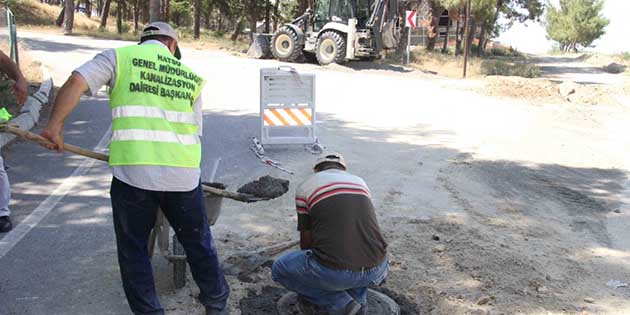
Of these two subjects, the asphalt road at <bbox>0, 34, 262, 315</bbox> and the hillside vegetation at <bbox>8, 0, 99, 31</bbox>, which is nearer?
the asphalt road at <bbox>0, 34, 262, 315</bbox>

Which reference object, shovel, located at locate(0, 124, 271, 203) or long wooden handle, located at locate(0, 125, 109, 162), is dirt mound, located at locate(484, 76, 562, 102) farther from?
long wooden handle, located at locate(0, 125, 109, 162)

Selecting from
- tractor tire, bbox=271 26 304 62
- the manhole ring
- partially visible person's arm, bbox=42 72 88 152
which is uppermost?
tractor tire, bbox=271 26 304 62

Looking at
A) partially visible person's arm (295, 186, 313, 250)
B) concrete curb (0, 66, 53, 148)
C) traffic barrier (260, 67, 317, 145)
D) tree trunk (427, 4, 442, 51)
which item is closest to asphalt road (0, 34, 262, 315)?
concrete curb (0, 66, 53, 148)

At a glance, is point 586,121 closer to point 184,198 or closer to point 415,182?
point 415,182

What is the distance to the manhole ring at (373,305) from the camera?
4020 mm

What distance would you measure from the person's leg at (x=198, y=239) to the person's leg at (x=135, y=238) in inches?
4.9

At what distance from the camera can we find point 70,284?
418 centimetres

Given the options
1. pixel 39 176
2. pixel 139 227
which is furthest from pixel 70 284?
pixel 39 176

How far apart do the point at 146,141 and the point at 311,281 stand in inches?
54.2

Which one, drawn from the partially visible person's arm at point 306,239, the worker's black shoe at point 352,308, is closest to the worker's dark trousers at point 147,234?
the partially visible person's arm at point 306,239

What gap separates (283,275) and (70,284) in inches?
61.9

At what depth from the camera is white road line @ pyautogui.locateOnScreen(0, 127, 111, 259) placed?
Answer: 16.0 feet

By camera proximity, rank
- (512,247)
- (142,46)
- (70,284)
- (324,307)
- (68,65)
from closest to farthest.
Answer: (142,46) → (324,307) → (70,284) → (512,247) → (68,65)

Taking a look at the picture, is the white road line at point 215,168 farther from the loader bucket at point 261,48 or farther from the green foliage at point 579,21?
the green foliage at point 579,21
